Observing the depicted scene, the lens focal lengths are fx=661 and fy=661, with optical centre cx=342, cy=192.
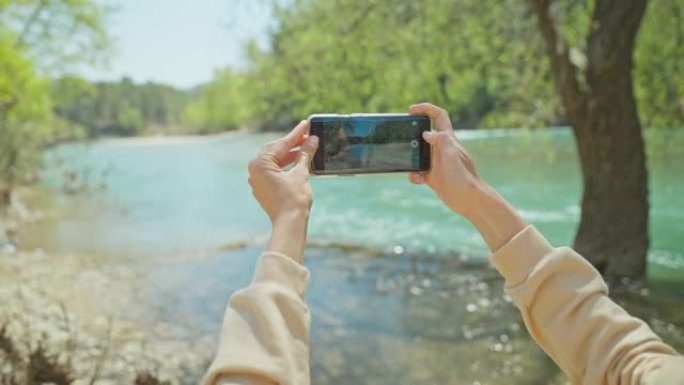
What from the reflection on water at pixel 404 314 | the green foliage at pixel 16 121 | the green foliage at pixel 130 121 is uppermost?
the green foliage at pixel 16 121

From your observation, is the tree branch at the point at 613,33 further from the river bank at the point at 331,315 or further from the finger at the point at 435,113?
the finger at the point at 435,113

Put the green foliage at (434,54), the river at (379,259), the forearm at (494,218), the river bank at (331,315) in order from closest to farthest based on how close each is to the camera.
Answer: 1. the forearm at (494,218)
2. the river bank at (331,315)
3. the river at (379,259)
4. the green foliage at (434,54)

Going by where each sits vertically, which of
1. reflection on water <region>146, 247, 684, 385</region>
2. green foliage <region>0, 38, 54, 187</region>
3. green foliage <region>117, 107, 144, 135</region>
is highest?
green foliage <region>0, 38, 54, 187</region>

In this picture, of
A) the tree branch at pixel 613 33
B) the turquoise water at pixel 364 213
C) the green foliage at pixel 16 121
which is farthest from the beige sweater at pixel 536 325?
the green foliage at pixel 16 121

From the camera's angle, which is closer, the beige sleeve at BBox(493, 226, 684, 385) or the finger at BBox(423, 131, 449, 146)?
the beige sleeve at BBox(493, 226, 684, 385)

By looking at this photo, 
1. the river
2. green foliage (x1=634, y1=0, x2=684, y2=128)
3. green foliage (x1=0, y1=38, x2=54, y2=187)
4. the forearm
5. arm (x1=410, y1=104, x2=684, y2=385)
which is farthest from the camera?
green foliage (x1=0, y1=38, x2=54, y2=187)

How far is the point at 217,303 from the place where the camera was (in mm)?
7312

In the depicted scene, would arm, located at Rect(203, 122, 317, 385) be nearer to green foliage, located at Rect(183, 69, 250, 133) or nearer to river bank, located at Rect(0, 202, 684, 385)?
river bank, located at Rect(0, 202, 684, 385)

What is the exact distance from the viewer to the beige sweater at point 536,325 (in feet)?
3.55

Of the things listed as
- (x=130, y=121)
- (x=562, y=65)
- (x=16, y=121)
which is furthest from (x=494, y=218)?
(x=130, y=121)

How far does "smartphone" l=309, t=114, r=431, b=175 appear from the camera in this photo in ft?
5.41

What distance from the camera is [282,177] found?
1.38m

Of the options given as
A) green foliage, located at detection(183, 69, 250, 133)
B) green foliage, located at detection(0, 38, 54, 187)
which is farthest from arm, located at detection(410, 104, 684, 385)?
green foliage, located at detection(183, 69, 250, 133)

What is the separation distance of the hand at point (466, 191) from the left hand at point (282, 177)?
0.29 meters
